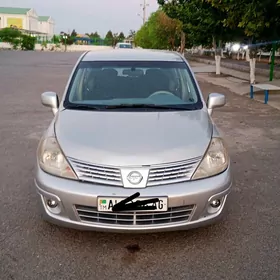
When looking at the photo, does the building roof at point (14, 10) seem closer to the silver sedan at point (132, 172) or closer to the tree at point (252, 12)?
the tree at point (252, 12)

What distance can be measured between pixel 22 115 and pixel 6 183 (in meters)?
4.86

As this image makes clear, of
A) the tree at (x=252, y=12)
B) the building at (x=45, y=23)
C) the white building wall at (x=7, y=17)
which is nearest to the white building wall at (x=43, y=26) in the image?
the building at (x=45, y=23)

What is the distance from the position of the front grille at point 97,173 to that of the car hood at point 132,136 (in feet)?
0.14

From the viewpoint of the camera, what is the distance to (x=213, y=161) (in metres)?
3.27

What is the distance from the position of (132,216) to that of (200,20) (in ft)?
57.4

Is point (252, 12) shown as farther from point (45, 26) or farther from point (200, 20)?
point (45, 26)

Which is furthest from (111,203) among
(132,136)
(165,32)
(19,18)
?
(19,18)

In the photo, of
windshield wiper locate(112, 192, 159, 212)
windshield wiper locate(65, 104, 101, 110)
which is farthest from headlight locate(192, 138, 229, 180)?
windshield wiper locate(65, 104, 101, 110)

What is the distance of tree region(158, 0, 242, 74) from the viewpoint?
55.9 feet

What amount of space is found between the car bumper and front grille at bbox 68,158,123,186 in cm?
5

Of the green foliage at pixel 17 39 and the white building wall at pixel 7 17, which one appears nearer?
the green foliage at pixel 17 39

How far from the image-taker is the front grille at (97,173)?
119 inches

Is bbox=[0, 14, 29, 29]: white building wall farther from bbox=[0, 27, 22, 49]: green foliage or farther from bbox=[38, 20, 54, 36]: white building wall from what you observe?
bbox=[0, 27, 22, 49]: green foliage

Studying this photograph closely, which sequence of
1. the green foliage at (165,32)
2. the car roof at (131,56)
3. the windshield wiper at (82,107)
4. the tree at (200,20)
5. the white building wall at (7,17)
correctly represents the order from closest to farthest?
the windshield wiper at (82,107) < the car roof at (131,56) < the tree at (200,20) < the green foliage at (165,32) < the white building wall at (7,17)
